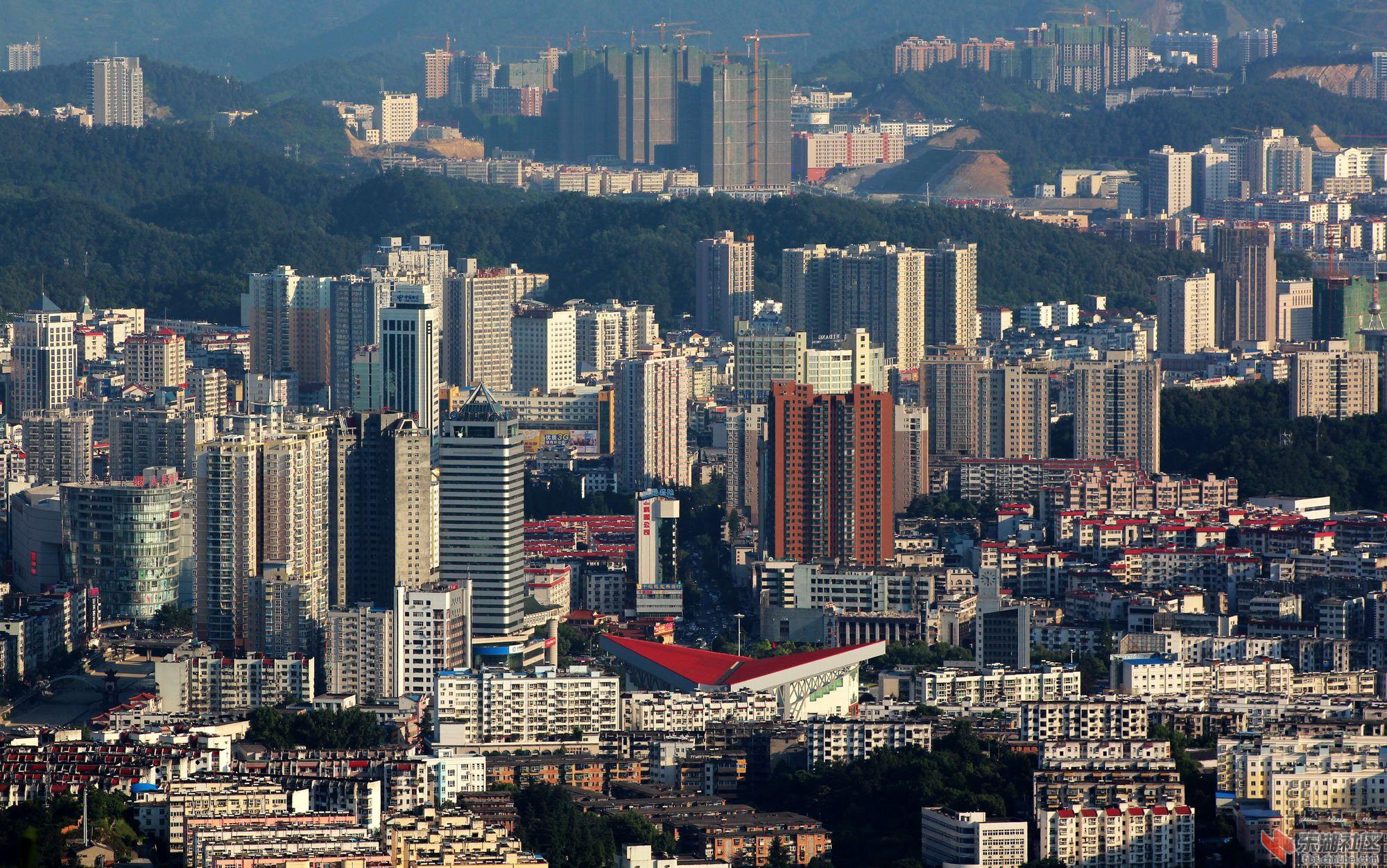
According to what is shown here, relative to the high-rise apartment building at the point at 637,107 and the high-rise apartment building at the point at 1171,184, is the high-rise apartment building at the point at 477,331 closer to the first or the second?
the high-rise apartment building at the point at 1171,184

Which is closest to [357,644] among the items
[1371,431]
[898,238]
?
[1371,431]

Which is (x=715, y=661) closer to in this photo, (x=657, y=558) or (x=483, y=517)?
(x=483, y=517)

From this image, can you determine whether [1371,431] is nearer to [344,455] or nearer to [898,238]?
[344,455]

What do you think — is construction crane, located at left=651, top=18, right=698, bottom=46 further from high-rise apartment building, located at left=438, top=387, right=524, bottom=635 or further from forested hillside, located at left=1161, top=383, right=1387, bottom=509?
high-rise apartment building, located at left=438, top=387, right=524, bottom=635

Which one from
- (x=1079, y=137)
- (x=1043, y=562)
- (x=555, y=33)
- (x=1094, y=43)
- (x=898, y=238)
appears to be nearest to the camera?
(x=1043, y=562)

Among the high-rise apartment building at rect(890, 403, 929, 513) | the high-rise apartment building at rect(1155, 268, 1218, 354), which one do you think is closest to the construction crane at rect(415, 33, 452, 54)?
the high-rise apartment building at rect(1155, 268, 1218, 354)

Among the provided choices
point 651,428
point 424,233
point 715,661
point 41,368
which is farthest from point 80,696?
point 424,233

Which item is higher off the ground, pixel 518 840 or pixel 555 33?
pixel 555 33
